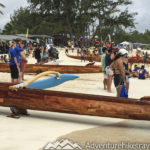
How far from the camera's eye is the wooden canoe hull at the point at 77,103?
5197 millimetres

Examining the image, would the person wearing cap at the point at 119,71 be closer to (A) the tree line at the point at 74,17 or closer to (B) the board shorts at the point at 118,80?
(B) the board shorts at the point at 118,80

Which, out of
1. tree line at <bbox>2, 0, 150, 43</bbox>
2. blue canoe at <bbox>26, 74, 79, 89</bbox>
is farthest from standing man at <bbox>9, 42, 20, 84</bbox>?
tree line at <bbox>2, 0, 150, 43</bbox>

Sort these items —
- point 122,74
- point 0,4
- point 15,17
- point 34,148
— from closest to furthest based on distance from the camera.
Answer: point 34,148 → point 122,74 → point 0,4 → point 15,17

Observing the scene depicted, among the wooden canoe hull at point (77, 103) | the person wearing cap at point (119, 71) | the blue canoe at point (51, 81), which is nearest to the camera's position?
the wooden canoe hull at point (77, 103)

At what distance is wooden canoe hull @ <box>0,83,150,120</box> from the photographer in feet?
17.1

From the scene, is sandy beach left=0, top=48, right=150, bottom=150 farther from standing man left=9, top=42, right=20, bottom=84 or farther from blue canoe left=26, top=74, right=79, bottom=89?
standing man left=9, top=42, right=20, bottom=84

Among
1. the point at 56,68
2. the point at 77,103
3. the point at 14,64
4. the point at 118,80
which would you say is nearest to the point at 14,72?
the point at 14,64

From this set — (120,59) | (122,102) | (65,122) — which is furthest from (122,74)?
(65,122)

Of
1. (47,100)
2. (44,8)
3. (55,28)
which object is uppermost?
(44,8)

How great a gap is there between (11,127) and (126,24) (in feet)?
149

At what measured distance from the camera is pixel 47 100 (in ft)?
18.6

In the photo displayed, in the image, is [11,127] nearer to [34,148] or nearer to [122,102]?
[34,148]

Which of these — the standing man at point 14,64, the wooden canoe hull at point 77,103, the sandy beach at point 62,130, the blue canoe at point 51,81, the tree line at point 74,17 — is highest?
the tree line at point 74,17

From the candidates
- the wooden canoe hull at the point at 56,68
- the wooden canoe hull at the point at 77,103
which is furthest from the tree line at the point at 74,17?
the wooden canoe hull at the point at 77,103
